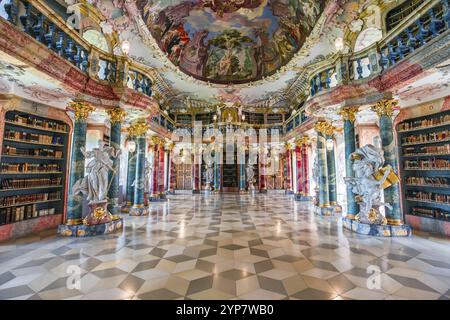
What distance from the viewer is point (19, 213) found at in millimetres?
6074

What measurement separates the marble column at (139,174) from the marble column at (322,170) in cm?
809

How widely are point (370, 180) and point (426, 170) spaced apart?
2.68m

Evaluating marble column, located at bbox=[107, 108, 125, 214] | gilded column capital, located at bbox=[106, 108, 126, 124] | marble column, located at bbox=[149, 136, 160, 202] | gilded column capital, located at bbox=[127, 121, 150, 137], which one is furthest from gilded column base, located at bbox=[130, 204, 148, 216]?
marble column, located at bbox=[149, 136, 160, 202]

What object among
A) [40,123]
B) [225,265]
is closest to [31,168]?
[40,123]

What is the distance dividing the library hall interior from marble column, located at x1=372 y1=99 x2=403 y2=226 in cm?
4

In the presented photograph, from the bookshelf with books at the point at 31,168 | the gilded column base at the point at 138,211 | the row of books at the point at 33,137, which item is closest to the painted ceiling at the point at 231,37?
the bookshelf with books at the point at 31,168

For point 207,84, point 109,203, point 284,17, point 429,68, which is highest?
point 284,17

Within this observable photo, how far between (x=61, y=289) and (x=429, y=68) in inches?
323

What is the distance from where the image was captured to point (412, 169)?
7141 millimetres

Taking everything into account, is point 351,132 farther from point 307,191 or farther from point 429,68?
point 307,191

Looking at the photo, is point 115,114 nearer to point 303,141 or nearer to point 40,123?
point 40,123

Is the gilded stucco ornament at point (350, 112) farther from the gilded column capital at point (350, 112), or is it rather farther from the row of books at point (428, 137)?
the row of books at point (428, 137)

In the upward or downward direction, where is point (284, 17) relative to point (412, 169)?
upward
